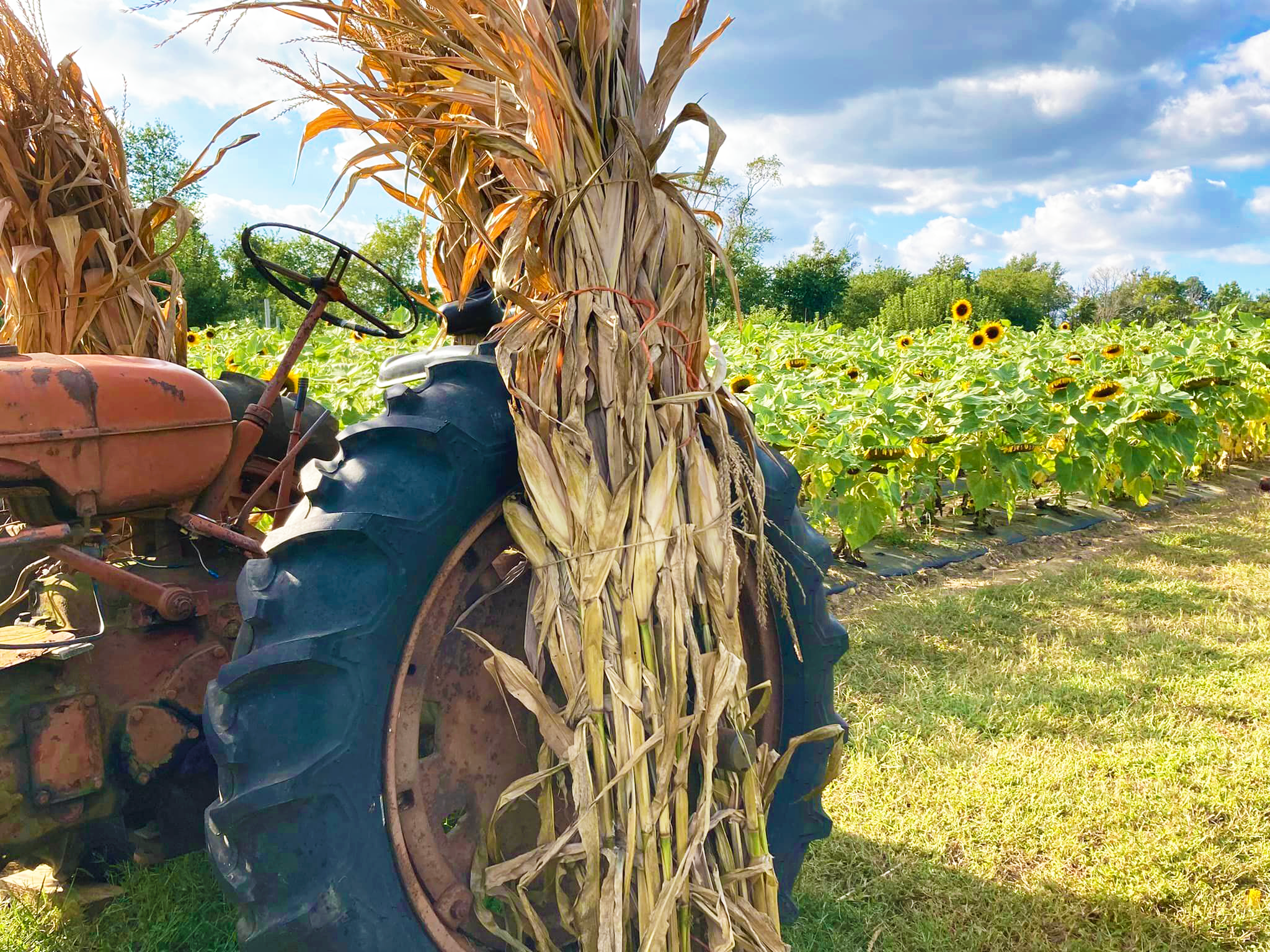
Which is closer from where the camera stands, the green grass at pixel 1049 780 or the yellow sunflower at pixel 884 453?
the green grass at pixel 1049 780

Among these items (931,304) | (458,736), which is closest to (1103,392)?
(458,736)

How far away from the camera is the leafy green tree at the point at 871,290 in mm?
52469

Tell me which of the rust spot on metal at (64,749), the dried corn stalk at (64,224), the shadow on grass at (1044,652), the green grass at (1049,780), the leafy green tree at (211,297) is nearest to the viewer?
the rust spot on metal at (64,749)

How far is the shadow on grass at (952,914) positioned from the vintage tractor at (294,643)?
1.10 ft

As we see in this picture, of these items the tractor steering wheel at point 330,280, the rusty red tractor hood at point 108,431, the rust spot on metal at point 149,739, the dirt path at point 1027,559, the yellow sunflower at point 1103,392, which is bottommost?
the dirt path at point 1027,559

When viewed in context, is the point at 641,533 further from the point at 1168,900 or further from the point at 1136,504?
the point at 1136,504

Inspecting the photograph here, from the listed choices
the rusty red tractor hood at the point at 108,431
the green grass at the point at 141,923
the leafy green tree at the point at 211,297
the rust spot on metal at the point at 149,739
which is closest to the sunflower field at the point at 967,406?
the rusty red tractor hood at the point at 108,431

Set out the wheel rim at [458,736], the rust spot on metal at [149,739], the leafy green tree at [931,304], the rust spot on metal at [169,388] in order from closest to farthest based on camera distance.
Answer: the wheel rim at [458,736], the rust spot on metal at [149,739], the rust spot on metal at [169,388], the leafy green tree at [931,304]

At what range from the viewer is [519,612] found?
6.06ft

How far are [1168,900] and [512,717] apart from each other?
166cm

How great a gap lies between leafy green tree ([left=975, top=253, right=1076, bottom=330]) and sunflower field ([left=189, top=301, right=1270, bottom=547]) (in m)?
42.4

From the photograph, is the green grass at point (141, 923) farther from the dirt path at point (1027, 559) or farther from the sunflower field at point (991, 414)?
the sunflower field at point (991, 414)

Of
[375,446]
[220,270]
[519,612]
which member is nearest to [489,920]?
[519,612]

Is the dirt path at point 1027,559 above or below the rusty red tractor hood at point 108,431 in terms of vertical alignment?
below
